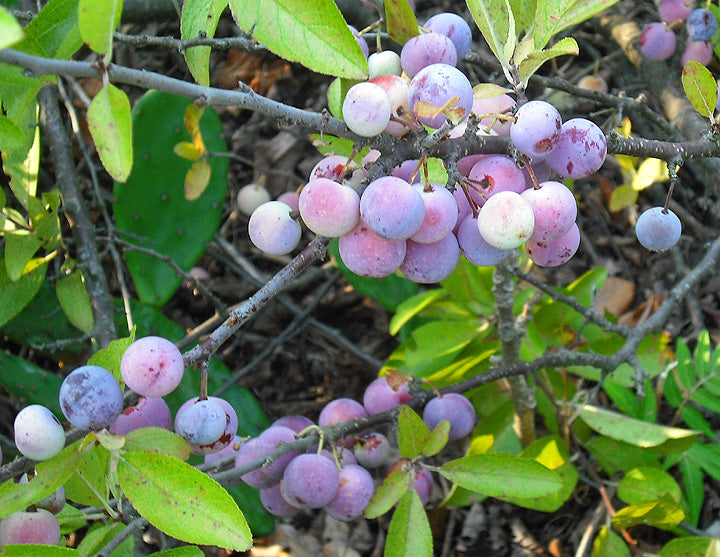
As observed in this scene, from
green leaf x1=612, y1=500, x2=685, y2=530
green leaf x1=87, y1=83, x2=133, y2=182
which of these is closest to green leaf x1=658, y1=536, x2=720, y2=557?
green leaf x1=612, y1=500, x2=685, y2=530

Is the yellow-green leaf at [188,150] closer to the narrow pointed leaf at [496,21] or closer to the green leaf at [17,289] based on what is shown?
the green leaf at [17,289]

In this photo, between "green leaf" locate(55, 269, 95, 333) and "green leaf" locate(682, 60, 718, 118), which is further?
"green leaf" locate(55, 269, 95, 333)

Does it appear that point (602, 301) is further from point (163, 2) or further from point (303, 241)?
point (163, 2)

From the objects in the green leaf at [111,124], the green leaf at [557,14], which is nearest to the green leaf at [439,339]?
the green leaf at [557,14]

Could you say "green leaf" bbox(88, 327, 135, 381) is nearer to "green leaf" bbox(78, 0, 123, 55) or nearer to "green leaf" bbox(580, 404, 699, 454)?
"green leaf" bbox(78, 0, 123, 55)

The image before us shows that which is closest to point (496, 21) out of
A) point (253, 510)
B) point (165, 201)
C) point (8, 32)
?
point (8, 32)
